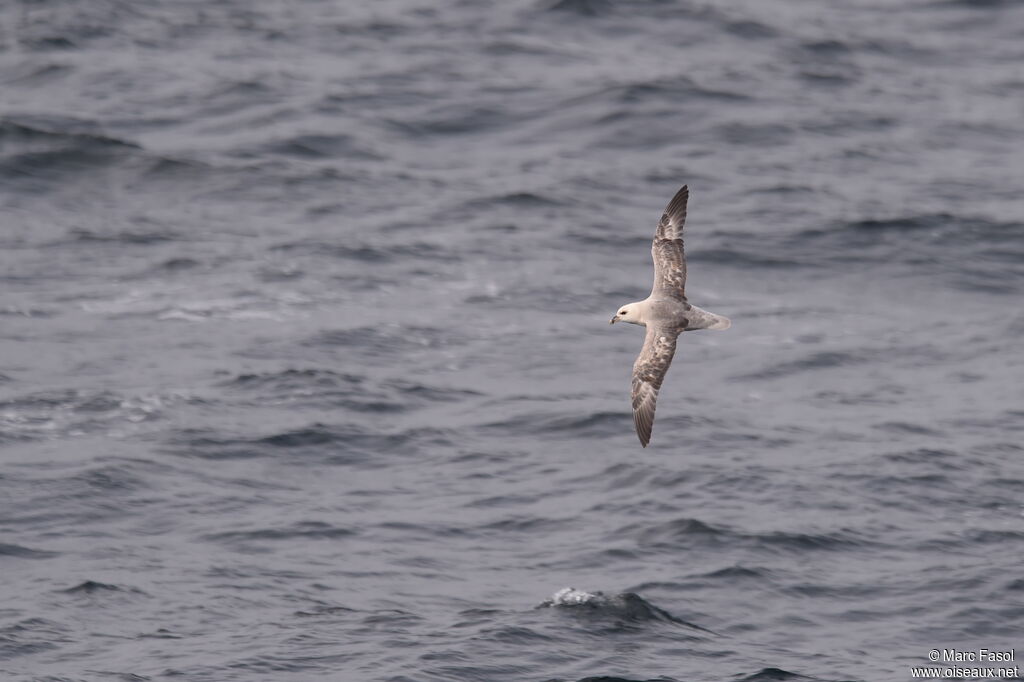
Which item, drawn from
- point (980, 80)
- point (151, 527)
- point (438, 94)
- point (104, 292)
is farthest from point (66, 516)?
point (980, 80)

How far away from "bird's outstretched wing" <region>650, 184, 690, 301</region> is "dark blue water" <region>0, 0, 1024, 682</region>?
6.55 m

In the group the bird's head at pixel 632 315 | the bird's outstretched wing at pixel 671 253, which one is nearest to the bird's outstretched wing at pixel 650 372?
the bird's head at pixel 632 315

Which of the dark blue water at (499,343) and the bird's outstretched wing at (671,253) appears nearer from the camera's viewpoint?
the bird's outstretched wing at (671,253)

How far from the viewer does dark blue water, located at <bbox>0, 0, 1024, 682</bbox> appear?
28.7 metres

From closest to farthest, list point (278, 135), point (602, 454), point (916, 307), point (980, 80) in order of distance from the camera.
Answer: point (602, 454) → point (916, 307) → point (278, 135) → point (980, 80)

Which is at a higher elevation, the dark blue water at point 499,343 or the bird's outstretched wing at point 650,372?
the bird's outstretched wing at point 650,372

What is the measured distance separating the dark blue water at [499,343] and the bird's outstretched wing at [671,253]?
21.5ft

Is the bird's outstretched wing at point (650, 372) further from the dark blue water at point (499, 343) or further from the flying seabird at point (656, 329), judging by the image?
the dark blue water at point (499, 343)

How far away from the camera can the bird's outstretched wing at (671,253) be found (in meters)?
23.2

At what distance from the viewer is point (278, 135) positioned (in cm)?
4528

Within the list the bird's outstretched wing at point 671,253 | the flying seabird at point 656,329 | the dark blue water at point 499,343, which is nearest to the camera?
the flying seabird at point 656,329

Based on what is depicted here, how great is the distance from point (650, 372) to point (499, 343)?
46.1ft

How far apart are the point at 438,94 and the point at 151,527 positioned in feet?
64.7

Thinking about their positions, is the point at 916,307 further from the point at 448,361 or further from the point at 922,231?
the point at 448,361
